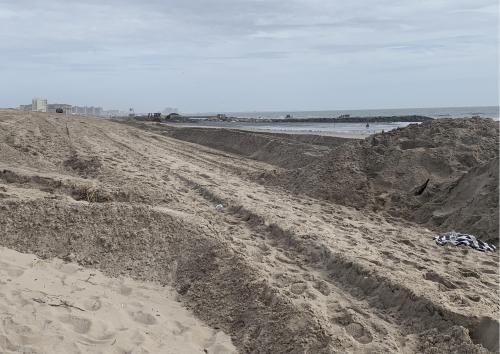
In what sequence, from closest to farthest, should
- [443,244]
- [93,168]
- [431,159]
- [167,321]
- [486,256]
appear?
[167,321] → [486,256] → [443,244] → [93,168] → [431,159]

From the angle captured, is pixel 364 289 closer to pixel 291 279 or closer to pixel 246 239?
pixel 291 279

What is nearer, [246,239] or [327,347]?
[327,347]

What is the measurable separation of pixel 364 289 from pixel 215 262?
1.55 meters

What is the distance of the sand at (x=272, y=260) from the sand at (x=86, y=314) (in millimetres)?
166

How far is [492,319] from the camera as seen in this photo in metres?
3.89

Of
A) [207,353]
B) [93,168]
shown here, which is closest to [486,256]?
[207,353]

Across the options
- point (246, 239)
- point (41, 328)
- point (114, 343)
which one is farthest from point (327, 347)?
point (246, 239)

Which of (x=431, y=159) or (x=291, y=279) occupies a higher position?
(x=431, y=159)

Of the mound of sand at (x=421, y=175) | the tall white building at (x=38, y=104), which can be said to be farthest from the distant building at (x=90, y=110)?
the mound of sand at (x=421, y=175)

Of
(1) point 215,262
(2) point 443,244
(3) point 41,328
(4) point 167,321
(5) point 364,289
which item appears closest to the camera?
(3) point 41,328

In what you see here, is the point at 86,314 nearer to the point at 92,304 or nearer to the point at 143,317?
the point at 92,304

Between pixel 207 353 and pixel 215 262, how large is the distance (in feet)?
4.74

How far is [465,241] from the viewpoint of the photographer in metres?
6.64

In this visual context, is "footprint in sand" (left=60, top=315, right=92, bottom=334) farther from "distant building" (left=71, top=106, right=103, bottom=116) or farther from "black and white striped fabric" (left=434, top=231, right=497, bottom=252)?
"distant building" (left=71, top=106, right=103, bottom=116)
